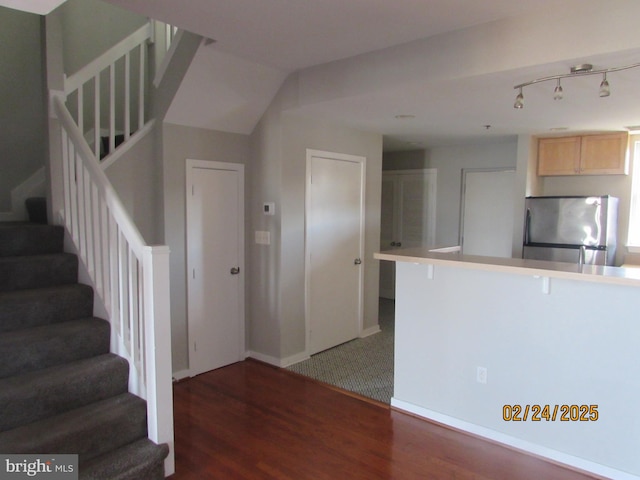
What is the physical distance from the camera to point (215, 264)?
3926mm

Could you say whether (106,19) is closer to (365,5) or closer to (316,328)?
(365,5)

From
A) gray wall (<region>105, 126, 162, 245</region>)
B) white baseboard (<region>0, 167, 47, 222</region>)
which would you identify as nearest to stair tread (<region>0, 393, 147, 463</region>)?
gray wall (<region>105, 126, 162, 245</region>)

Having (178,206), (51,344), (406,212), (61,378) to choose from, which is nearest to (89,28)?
(178,206)

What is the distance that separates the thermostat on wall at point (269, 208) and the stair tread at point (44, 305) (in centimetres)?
165

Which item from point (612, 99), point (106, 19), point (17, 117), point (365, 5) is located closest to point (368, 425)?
point (365, 5)

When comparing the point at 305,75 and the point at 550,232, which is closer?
the point at 305,75

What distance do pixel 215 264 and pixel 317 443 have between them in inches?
72.9

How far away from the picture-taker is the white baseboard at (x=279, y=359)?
401cm

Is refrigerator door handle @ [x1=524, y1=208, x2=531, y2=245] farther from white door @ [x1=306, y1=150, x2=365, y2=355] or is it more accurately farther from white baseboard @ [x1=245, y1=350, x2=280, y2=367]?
white baseboard @ [x1=245, y1=350, x2=280, y2=367]

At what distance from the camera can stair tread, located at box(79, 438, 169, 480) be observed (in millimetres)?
2141

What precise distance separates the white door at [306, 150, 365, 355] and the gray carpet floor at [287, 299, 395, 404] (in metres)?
0.16

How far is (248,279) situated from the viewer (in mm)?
4199

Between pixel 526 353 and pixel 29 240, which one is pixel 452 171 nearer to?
pixel 526 353

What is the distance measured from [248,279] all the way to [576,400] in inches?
111
